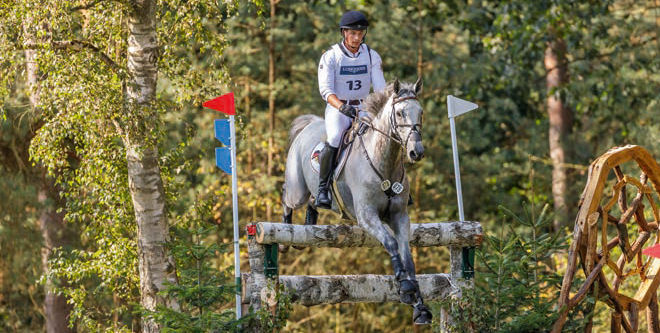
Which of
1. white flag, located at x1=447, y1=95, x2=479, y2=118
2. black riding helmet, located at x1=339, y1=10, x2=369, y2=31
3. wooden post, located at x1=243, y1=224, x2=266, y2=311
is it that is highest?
black riding helmet, located at x1=339, y1=10, x2=369, y2=31

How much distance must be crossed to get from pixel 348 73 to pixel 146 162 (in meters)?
3.52

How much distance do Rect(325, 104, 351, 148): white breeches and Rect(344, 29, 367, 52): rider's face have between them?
0.47m

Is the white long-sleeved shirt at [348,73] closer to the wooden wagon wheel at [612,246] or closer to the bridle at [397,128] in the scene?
the bridle at [397,128]

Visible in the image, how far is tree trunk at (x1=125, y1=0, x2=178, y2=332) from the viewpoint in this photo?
A: 10.3 meters

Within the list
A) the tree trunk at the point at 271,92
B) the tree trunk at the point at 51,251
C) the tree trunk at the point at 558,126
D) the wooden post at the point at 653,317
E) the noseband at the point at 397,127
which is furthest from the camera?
the tree trunk at the point at 558,126

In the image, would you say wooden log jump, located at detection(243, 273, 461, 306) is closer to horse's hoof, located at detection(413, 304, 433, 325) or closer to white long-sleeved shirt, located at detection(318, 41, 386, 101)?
horse's hoof, located at detection(413, 304, 433, 325)

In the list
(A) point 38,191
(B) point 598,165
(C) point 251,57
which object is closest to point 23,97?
(A) point 38,191

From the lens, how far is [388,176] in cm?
727

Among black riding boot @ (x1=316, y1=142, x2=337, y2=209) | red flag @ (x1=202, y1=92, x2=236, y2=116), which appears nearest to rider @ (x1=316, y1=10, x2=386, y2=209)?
black riding boot @ (x1=316, y1=142, x2=337, y2=209)

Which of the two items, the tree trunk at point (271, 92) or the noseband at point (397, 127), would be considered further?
the tree trunk at point (271, 92)

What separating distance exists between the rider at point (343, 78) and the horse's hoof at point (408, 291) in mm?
1065

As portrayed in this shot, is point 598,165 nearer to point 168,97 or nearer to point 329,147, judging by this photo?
point 329,147

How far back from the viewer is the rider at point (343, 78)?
7582mm

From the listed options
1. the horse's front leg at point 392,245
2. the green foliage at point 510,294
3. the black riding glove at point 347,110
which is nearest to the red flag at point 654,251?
the green foliage at point 510,294
